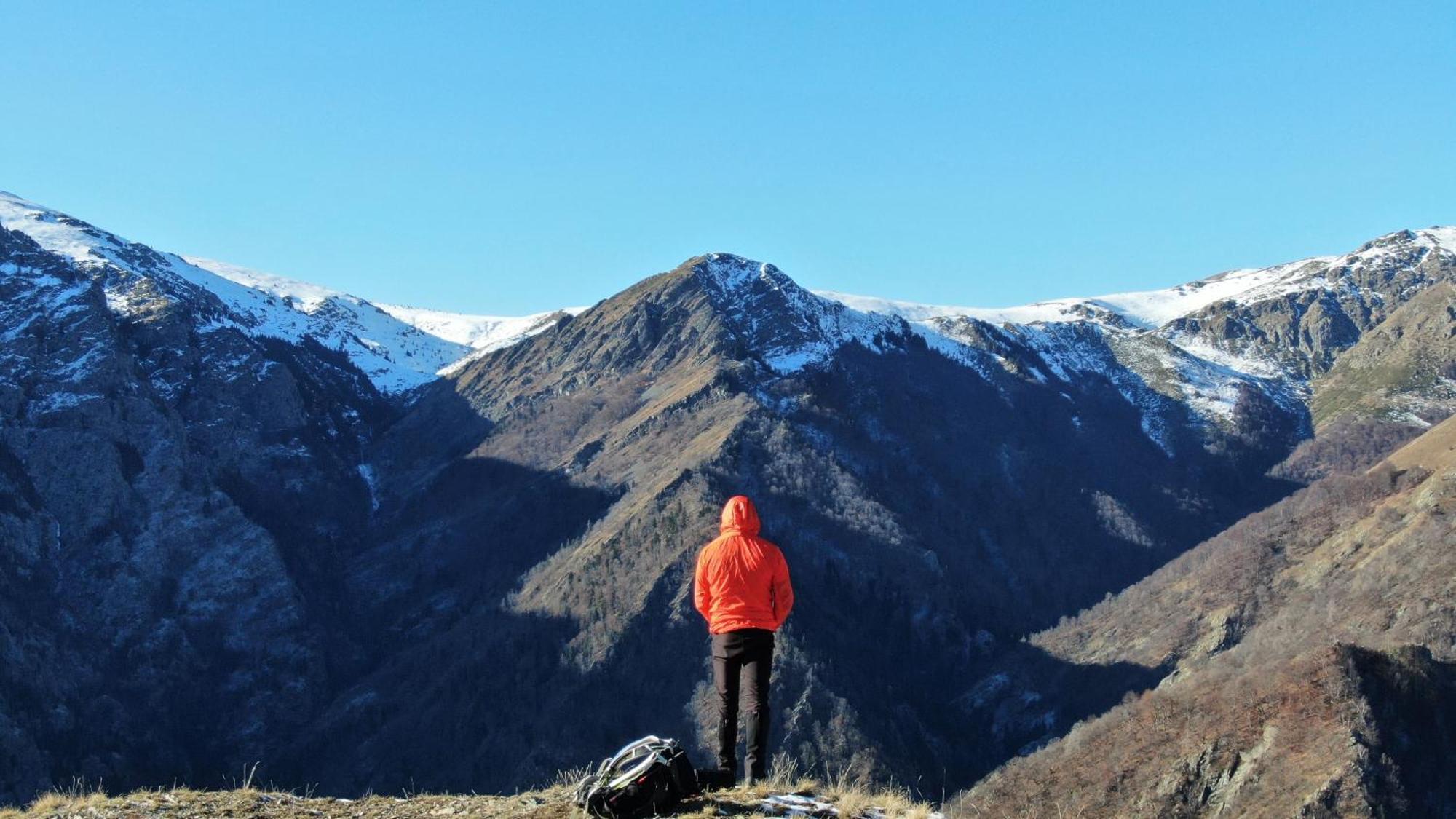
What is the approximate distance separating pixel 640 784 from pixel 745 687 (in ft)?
12.1

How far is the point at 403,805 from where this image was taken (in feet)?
81.8

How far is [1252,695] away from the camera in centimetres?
16575

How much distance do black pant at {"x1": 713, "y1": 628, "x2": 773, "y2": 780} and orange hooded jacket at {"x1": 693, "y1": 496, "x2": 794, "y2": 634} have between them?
242 millimetres

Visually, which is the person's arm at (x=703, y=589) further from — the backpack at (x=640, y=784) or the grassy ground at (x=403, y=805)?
the grassy ground at (x=403, y=805)

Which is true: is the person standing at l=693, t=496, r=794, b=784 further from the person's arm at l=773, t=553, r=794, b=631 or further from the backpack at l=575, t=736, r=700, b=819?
the backpack at l=575, t=736, r=700, b=819

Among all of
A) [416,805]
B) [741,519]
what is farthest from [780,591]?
[416,805]

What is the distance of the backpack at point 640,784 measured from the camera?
71.4 feet

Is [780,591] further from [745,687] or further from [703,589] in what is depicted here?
[745,687]

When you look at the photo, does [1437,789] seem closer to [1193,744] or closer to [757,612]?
[1193,744]

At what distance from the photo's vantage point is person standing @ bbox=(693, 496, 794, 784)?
80.4 feet

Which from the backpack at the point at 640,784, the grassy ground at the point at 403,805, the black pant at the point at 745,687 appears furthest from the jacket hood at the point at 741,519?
the grassy ground at the point at 403,805

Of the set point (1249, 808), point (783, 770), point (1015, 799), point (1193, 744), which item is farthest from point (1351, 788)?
point (783, 770)

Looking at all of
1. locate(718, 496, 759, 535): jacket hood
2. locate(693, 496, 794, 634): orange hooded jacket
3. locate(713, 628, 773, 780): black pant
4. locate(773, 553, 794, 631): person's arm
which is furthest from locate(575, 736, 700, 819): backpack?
locate(718, 496, 759, 535): jacket hood

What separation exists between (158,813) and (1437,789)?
169402 mm
